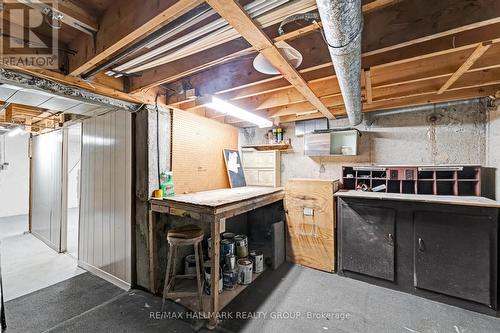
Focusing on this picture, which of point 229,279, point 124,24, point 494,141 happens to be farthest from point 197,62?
point 494,141

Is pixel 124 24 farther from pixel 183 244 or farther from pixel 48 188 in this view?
pixel 48 188

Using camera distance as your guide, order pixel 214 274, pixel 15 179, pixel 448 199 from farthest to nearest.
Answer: pixel 15 179
pixel 448 199
pixel 214 274

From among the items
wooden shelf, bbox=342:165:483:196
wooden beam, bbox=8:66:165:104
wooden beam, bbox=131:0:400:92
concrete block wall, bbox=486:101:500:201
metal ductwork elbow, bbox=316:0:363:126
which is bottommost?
wooden shelf, bbox=342:165:483:196

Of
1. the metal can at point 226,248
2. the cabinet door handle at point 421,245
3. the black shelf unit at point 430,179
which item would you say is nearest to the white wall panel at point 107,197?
the metal can at point 226,248

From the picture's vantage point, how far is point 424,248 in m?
2.32

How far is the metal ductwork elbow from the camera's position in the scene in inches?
33.7

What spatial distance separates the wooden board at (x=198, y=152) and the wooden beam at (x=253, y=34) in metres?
1.70

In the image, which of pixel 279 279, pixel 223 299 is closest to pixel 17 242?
pixel 223 299

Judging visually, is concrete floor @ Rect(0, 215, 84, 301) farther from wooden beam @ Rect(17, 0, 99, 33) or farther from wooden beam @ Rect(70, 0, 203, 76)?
wooden beam @ Rect(17, 0, 99, 33)

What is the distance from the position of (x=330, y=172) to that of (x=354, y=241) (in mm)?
1171

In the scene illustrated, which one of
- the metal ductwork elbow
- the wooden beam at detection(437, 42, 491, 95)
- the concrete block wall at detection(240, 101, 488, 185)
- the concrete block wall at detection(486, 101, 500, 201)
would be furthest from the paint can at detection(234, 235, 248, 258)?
the concrete block wall at detection(486, 101, 500, 201)

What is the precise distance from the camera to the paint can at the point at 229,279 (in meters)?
2.46

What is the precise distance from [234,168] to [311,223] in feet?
5.31

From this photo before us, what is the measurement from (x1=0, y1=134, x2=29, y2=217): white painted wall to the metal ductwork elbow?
326 inches
